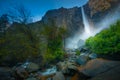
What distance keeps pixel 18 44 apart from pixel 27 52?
2051 mm

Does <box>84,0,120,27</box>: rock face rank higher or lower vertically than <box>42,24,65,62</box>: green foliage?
higher

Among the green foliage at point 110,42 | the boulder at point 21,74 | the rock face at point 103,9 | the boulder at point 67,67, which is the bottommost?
the boulder at point 21,74

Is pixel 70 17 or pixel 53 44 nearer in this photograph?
pixel 53 44

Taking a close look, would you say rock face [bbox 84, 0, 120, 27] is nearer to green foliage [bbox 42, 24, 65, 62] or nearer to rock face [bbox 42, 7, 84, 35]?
rock face [bbox 42, 7, 84, 35]

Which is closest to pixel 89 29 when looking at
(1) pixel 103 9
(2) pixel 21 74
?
(1) pixel 103 9

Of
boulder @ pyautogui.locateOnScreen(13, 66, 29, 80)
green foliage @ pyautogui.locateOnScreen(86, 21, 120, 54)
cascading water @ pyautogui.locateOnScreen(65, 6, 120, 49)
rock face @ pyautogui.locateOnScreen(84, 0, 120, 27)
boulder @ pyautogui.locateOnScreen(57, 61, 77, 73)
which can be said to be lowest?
boulder @ pyautogui.locateOnScreen(13, 66, 29, 80)

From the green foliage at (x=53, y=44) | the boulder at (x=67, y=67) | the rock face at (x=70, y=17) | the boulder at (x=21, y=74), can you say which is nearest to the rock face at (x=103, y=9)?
the rock face at (x=70, y=17)

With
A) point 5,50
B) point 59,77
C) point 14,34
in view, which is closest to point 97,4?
point 14,34

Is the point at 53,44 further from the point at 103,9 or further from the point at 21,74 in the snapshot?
the point at 103,9

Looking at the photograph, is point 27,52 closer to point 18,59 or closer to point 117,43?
point 18,59

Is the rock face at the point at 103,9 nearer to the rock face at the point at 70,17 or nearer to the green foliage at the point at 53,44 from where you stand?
the rock face at the point at 70,17

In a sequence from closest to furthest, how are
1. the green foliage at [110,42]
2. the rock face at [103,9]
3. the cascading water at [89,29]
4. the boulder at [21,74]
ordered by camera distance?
the green foliage at [110,42]
the boulder at [21,74]
the cascading water at [89,29]
the rock face at [103,9]

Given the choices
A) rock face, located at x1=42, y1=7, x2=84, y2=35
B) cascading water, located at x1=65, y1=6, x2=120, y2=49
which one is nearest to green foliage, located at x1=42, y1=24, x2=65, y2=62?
cascading water, located at x1=65, y1=6, x2=120, y2=49

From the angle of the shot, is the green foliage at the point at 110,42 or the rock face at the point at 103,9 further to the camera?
the rock face at the point at 103,9
